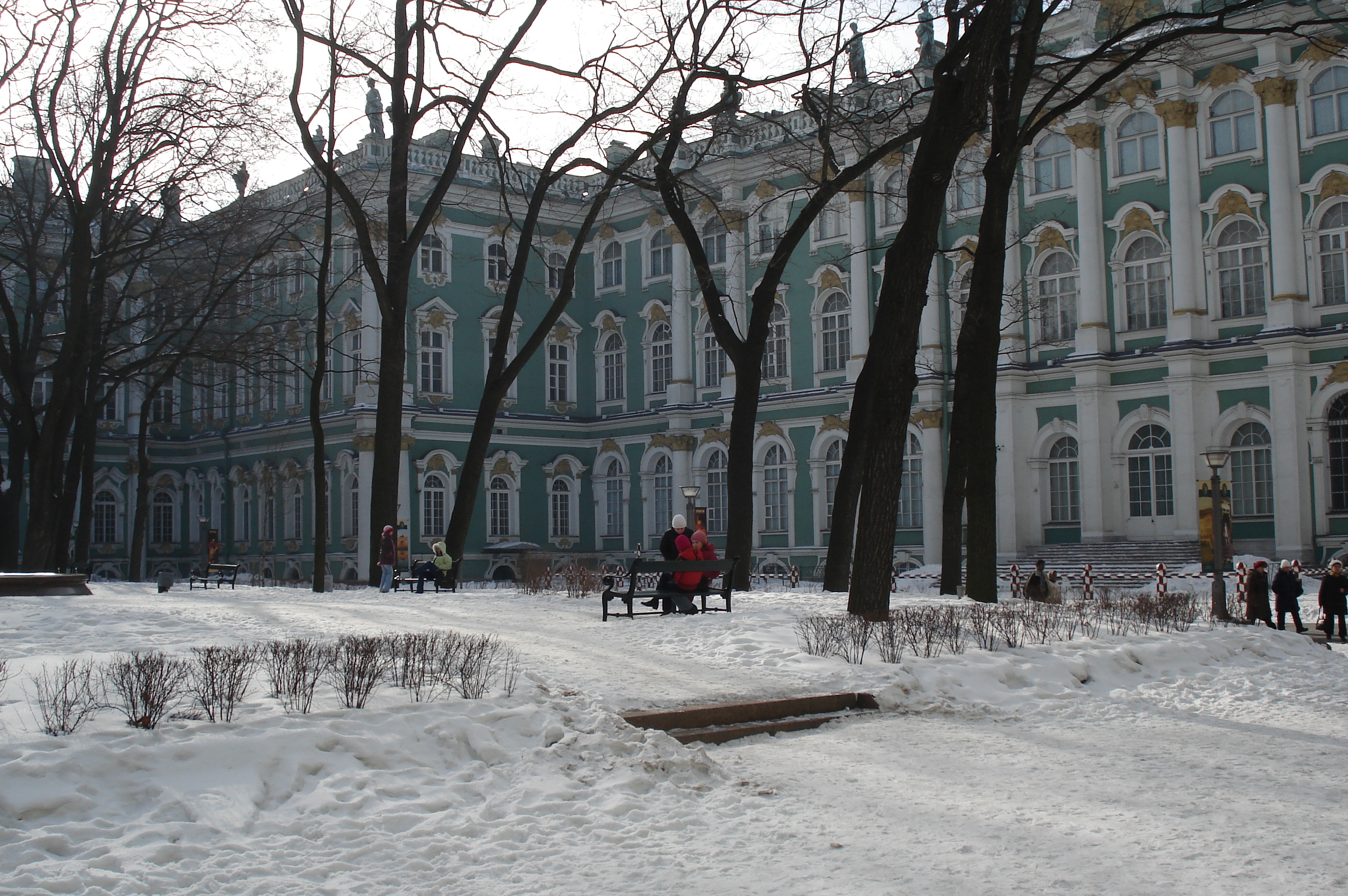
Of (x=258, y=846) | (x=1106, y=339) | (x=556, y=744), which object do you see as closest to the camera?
(x=258, y=846)

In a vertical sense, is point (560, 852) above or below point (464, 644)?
below

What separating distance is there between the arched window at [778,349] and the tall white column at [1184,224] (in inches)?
430

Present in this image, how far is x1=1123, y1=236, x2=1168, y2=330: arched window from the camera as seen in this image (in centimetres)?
3028

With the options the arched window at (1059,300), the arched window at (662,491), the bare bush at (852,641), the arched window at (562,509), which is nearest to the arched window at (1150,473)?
the arched window at (1059,300)

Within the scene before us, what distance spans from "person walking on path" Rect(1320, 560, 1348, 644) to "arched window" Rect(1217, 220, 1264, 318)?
12918 millimetres

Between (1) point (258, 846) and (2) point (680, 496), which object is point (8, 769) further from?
(2) point (680, 496)

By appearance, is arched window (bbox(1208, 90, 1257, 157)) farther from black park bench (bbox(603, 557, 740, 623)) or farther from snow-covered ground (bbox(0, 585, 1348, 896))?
snow-covered ground (bbox(0, 585, 1348, 896))

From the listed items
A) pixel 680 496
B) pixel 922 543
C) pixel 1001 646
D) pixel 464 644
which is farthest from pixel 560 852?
pixel 680 496

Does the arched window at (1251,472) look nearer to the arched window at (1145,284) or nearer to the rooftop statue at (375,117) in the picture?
the arched window at (1145,284)

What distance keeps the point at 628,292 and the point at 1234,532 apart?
19.7m

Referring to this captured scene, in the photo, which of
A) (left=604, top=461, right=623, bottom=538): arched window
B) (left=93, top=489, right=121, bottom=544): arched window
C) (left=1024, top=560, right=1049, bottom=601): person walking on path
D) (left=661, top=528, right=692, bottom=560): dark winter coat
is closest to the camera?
(left=661, top=528, right=692, bottom=560): dark winter coat

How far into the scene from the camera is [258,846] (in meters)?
5.42

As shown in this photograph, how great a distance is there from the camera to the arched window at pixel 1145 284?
30281 mm

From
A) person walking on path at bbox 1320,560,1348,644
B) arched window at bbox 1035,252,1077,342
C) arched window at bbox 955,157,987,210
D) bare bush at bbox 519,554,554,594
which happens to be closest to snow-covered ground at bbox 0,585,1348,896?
person walking on path at bbox 1320,560,1348,644
